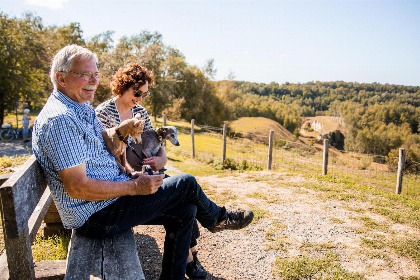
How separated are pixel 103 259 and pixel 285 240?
3.16 m

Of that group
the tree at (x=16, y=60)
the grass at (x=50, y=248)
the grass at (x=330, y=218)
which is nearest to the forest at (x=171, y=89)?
the tree at (x=16, y=60)

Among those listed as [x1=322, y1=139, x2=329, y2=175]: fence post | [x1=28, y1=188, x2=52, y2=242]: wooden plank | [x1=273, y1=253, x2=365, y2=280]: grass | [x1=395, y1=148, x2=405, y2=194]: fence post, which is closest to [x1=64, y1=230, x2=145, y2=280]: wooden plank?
[x1=28, y1=188, x2=52, y2=242]: wooden plank

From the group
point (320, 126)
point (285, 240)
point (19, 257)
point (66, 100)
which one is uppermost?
point (66, 100)

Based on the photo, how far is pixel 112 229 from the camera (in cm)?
241

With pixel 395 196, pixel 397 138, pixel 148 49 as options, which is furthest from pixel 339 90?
pixel 395 196

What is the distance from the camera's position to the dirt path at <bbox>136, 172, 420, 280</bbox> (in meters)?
3.82

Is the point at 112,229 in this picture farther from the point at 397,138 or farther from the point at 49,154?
the point at 397,138

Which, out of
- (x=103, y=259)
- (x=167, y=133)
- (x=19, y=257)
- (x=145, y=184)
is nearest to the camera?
(x=19, y=257)

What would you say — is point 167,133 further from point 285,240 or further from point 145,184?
point 285,240

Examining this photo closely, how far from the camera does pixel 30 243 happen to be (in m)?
2.09

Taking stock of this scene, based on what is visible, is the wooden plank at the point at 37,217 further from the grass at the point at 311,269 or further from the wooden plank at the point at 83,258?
the grass at the point at 311,269

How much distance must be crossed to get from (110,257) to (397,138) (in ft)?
235

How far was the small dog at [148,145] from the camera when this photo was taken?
3342mm

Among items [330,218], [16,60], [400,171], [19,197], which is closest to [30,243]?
[19,197]
